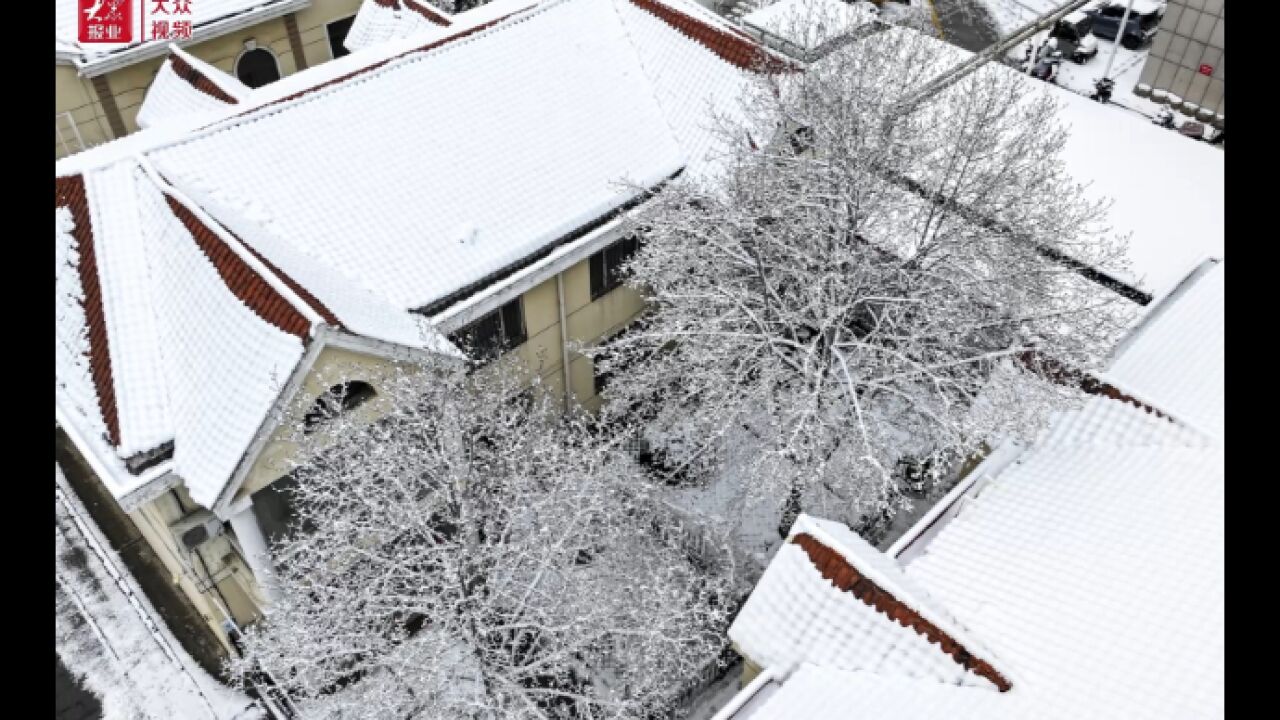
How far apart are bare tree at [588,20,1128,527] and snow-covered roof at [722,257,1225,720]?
2.03m

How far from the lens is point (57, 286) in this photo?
626 inches

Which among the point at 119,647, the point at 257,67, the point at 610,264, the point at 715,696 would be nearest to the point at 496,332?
the point at 610,264

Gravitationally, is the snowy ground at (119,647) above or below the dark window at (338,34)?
below

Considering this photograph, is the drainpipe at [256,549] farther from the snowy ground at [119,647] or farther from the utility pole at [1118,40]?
the utility pole at [1118,40]

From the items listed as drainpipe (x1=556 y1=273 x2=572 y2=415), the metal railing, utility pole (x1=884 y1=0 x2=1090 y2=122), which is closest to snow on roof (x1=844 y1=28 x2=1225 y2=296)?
utility pole (x1=884 y1=0 x2=1090 y2=122)

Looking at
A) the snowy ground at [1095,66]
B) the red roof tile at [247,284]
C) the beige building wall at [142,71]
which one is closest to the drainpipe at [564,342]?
the red roof tile at [247,284]

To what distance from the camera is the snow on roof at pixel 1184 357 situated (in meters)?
15.2

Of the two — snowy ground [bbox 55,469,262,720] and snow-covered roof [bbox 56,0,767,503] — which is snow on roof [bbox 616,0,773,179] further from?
snowy ground [bbox 55,469,262,720]

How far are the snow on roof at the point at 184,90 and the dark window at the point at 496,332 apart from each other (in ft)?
33.3

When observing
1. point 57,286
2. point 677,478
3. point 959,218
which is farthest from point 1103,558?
point 57,286

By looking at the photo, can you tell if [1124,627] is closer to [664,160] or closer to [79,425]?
[664,160]

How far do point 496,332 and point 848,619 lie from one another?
402 inches

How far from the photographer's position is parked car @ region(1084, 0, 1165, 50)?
120 feet

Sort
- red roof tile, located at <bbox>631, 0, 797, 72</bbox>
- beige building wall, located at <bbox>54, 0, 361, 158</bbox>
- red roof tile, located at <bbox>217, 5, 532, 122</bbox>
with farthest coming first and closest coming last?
beige building wall, located at <bbox>54, 0, 361, 158</bbox> → red roof tile, located at <bbox>631, 0, 797, 72</bbox> → red roof tile, located at <bbox>217, 5, 532, 122</bbox>
